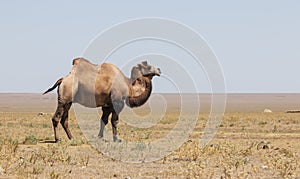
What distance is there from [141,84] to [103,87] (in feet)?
3.73

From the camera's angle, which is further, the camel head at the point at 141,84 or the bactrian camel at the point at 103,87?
the camel head at the point at 141,84

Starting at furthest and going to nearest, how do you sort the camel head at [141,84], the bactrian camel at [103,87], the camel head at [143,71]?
1. the camel head at [141,84]
2. the camel head at [143,71]
3. the bactrian camel at [103,87]

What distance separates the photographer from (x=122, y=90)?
19.6 m

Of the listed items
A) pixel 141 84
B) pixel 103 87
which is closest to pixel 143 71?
pixel 141 84

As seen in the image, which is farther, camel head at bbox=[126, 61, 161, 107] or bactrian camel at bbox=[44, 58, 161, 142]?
camel head at bbox=[126, 61, 161, 107]

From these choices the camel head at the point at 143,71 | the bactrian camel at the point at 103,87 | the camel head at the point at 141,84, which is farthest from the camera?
the camel head at the point at 141,84

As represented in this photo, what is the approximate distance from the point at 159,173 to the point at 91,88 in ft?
24.9

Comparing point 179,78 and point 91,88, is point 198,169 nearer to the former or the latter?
point 179,78

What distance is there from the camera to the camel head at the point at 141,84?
19.2 m

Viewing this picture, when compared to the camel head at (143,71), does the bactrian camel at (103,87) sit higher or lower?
lower

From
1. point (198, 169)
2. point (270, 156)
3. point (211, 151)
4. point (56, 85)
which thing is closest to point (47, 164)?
point (198, 169)

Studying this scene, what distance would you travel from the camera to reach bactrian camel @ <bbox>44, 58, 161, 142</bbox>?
18984 millimetres

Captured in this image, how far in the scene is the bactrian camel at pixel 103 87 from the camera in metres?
19.0

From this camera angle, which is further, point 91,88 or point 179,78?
point 91,88
